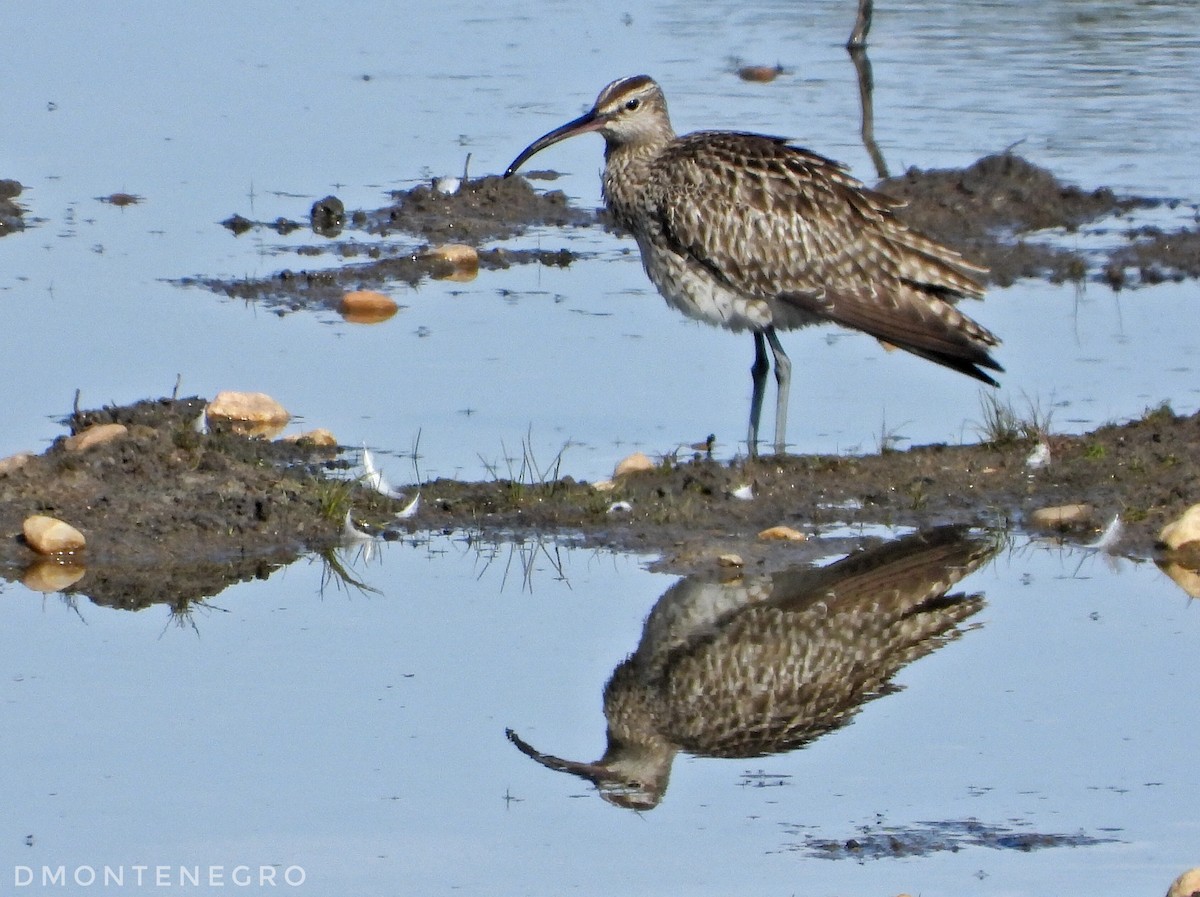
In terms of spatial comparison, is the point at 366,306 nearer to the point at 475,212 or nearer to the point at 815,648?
the point at 475,212

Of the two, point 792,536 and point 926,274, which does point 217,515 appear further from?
point 926,274

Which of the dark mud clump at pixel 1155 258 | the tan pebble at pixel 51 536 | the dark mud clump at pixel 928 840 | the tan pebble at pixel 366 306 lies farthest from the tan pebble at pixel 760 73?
the dark mud clump at pixel 928 840

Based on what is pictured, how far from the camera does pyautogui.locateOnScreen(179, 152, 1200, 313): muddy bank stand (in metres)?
14.3

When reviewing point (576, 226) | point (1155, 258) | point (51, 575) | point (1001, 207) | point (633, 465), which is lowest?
point (51, 575)

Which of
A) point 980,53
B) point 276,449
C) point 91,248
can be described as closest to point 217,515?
point 276,449

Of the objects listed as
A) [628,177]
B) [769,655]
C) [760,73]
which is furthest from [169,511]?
[760,73]

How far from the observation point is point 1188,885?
6719mm

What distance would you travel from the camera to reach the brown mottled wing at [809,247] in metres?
11.6

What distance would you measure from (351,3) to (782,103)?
234 inches

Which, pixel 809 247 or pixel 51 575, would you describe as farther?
pixel 809 247

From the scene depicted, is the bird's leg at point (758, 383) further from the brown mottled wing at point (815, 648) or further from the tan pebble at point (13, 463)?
the tan pebble at point (13, 463)

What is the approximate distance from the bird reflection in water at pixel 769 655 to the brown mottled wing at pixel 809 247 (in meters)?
1.75

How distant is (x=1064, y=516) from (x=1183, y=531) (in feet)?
1.76

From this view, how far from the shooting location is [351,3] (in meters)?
23.8
